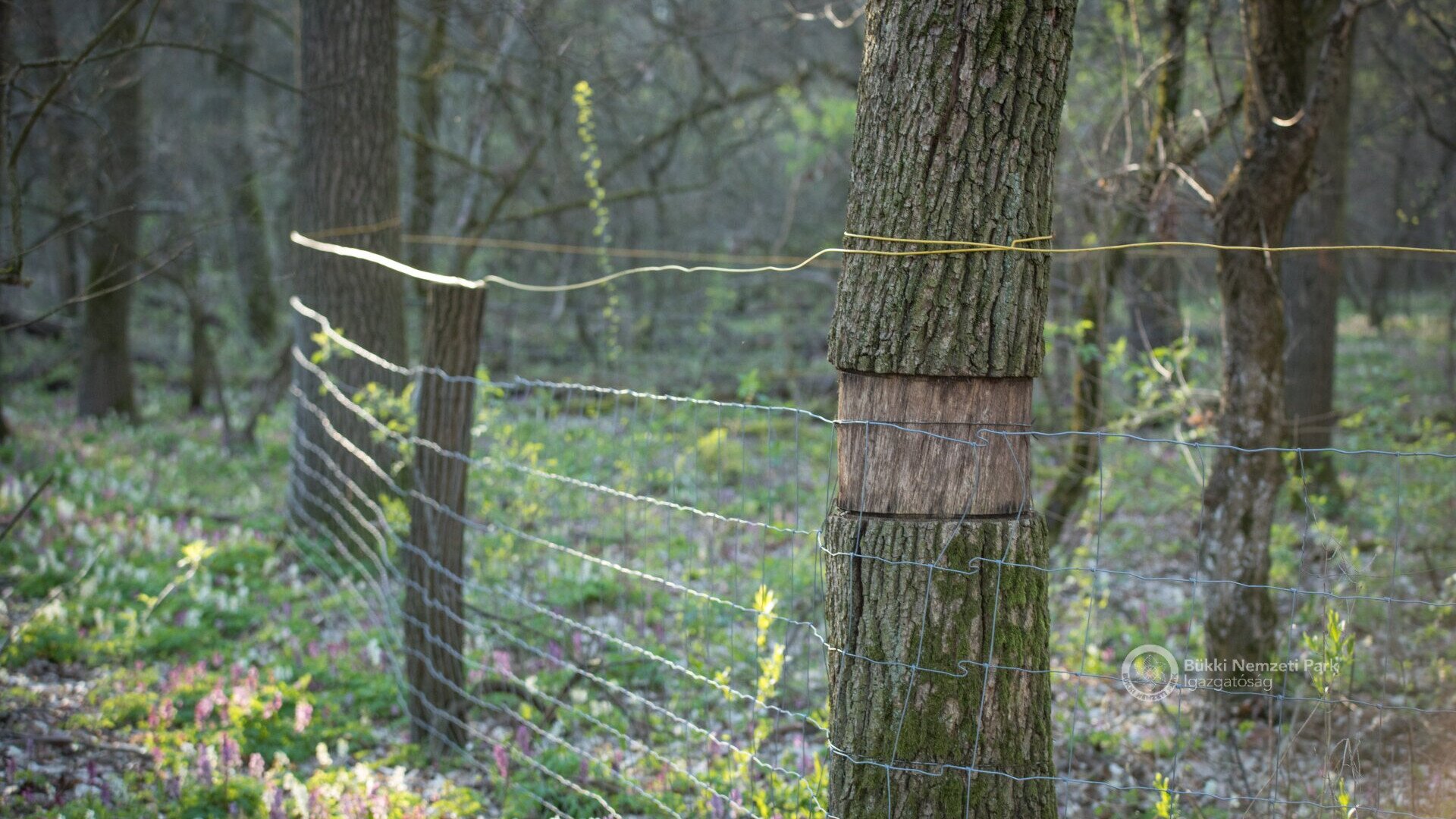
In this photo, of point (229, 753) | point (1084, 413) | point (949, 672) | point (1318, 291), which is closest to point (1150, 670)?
point (1084, 413)

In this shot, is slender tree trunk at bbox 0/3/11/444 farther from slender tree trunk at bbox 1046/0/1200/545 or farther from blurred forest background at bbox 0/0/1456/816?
slender tree trunk at bbox 1046/0/1200/545

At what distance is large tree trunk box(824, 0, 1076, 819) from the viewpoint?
7.59ft

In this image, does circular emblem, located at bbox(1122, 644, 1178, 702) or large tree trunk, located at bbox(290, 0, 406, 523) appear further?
large tree trunk, located at bbox(290, 0, 406, 523)

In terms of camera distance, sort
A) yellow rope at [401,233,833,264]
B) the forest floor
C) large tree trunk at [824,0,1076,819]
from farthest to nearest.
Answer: yellow rope at [401,233,833,264] → the forest floor → large tree trunk at [824,0,1076,819]

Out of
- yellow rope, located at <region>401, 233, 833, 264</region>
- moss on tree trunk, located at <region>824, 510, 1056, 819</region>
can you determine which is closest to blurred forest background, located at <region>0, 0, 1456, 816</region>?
yellow rope, located at <region>401, 233, 833, 264</region>

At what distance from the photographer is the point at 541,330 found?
15070mm

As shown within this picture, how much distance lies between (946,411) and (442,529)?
257cm

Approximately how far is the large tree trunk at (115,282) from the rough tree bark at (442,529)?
709cm

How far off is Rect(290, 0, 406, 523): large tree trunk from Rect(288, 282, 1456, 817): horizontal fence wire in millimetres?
103

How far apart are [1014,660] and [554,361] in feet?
42.8

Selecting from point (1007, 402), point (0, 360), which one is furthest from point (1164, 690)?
point (0, 360)

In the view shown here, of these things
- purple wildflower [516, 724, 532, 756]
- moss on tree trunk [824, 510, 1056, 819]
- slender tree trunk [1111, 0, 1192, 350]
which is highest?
slender tree trunk [1111, 0, 1192, 350]

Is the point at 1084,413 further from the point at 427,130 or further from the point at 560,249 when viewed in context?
the point at 427,130

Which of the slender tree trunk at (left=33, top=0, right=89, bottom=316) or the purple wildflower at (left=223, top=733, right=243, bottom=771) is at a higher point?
the slender tree trunk at (left=33, top=0, right=89, bottom=316)
